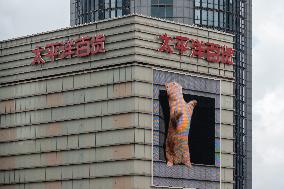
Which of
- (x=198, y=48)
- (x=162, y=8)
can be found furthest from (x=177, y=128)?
(x=162, y=8)

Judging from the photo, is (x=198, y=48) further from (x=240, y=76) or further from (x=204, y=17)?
(x=240, y=76)

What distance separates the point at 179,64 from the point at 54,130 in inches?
589

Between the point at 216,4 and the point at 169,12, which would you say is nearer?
the point at 169,12

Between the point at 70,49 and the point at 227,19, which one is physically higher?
the point at 227,19

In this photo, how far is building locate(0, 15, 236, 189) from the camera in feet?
329

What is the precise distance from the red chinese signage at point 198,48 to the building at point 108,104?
13 cm

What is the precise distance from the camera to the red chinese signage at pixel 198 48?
102m

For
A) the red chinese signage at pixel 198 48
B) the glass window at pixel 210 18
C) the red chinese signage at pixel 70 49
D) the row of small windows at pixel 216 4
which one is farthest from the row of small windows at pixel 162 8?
the red chinese signage at pixel 70 49

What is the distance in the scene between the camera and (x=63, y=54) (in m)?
106

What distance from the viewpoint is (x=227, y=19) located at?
184000mm

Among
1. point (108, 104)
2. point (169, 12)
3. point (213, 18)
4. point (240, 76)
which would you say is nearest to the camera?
point (108, 104)

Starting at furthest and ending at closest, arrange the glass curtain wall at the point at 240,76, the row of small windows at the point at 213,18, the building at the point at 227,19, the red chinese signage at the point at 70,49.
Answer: the glass curtain wall at the point at 240,76 → the row of small windows at the point at 213,18 → the building at the point at 227,19 → the red chinese signage at the point at 70,49

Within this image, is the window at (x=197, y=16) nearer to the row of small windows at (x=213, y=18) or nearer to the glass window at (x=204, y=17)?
the row of small windows at (x=213, y=18)

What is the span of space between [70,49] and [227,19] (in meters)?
82.6
